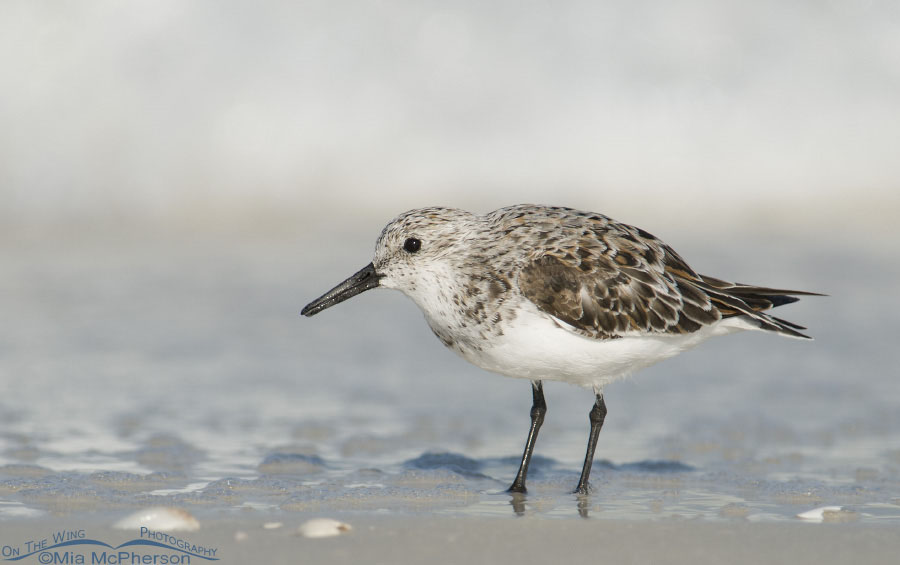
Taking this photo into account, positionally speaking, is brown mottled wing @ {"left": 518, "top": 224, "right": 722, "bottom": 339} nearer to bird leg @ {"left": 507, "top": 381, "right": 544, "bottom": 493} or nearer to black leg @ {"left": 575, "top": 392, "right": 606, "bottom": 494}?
black leg @ {"left": 575, "top": 392, "right": 606, "bottom": 494}

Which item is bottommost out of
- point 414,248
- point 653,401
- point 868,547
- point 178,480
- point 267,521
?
point 868,547

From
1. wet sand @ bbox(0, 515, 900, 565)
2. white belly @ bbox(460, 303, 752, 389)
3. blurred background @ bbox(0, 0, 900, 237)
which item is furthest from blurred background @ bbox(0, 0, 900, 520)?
wet sand @ bbox(0, 515, 900, 565)

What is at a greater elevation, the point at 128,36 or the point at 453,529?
the point at 128,36

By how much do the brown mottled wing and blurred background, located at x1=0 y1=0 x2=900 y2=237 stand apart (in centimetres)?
930

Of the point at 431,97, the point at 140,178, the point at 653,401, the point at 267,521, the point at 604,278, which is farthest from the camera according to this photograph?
the point at 431,97

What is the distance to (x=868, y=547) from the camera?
15.1ft

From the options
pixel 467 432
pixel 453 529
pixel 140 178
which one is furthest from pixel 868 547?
pixel 140 178

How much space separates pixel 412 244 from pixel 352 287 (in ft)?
1.53

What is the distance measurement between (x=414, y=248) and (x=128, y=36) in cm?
1188

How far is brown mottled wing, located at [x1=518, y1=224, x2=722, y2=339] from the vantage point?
571 cm

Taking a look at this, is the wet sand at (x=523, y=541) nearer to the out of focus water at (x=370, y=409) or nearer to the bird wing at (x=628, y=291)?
the out of focus water at (x=370, y=409)

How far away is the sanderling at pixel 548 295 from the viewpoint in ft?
18.6

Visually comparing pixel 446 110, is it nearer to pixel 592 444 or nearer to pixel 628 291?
pixel 628 291

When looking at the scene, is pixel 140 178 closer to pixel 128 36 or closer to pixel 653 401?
pixel 128 36
